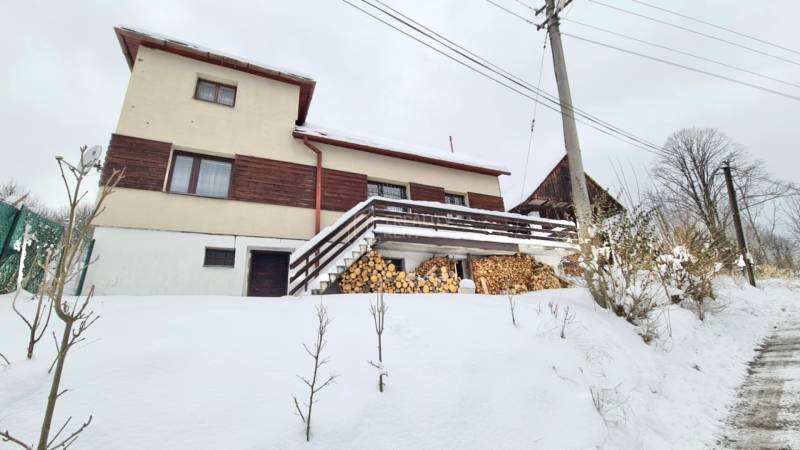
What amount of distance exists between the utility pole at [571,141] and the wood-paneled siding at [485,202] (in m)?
5.51

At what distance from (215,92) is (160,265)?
18.3 ft

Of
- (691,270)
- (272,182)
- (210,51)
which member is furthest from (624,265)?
(210,51)

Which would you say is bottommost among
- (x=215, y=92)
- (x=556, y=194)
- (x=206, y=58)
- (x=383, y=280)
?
(x=383, y=280)

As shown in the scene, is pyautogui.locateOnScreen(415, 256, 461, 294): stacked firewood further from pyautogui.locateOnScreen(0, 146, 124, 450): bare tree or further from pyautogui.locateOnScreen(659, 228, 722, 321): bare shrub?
pyautogui.locateOnScreen(0, 146, 124, 450): bare tree

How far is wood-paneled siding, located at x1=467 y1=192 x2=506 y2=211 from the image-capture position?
1272 centimetres

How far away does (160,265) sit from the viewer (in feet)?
24.8

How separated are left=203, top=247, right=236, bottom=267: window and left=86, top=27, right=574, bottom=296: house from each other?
0.02 m

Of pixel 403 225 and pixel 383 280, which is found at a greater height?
pixel 403 225

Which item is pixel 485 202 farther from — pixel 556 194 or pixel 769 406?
pixel 769 406

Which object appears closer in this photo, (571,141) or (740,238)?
(571,141)

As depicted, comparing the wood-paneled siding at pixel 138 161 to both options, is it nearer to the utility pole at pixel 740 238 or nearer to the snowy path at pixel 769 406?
the snowy path at pixel 769 406

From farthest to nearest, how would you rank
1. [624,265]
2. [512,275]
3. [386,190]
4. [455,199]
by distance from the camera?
[455,199]
[386,190]
[512,275]
[624,265]

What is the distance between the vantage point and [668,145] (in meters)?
25.9

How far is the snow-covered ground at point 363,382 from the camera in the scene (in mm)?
2398
